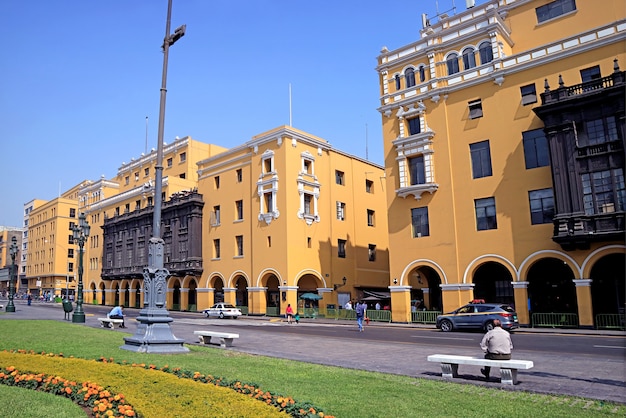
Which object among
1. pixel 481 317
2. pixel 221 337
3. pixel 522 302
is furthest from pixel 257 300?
pixel 221 337

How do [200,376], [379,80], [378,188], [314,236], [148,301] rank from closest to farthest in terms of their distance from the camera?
1. [200,376]
2. [148,301]
3. [379,80]
4. [314,236]
5. [378,188]

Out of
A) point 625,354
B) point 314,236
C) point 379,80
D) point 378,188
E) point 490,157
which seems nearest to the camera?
point 625,354

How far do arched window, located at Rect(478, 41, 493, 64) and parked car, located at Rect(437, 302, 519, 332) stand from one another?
16686mm

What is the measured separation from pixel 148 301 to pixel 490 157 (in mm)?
25022

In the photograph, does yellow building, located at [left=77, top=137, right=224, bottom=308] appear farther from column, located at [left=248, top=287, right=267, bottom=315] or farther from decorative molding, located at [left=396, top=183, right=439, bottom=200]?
decorative molding, located at [left=396, top=183, right=439, bottom=200]

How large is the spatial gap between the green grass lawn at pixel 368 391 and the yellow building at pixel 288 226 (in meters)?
30.7

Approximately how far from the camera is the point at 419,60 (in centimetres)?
3672

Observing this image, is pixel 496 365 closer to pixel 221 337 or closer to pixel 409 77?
pixel 221 337

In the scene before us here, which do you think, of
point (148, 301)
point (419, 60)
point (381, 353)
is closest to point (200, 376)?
point (148, 301)

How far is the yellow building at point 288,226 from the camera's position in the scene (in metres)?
45.1

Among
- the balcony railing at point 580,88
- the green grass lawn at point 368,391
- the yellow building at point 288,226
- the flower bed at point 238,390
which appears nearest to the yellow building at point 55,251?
the yellow building at point 288,226

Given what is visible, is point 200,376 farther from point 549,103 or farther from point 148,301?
point 549,103

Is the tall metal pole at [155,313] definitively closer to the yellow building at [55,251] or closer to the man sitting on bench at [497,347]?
the man sitting on bench at [497,347]

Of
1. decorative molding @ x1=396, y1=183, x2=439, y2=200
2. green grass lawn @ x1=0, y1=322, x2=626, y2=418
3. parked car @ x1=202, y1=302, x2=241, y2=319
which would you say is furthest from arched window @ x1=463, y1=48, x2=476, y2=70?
green grass lawn @ x1=0, y1=322, x2=626, y2=418
